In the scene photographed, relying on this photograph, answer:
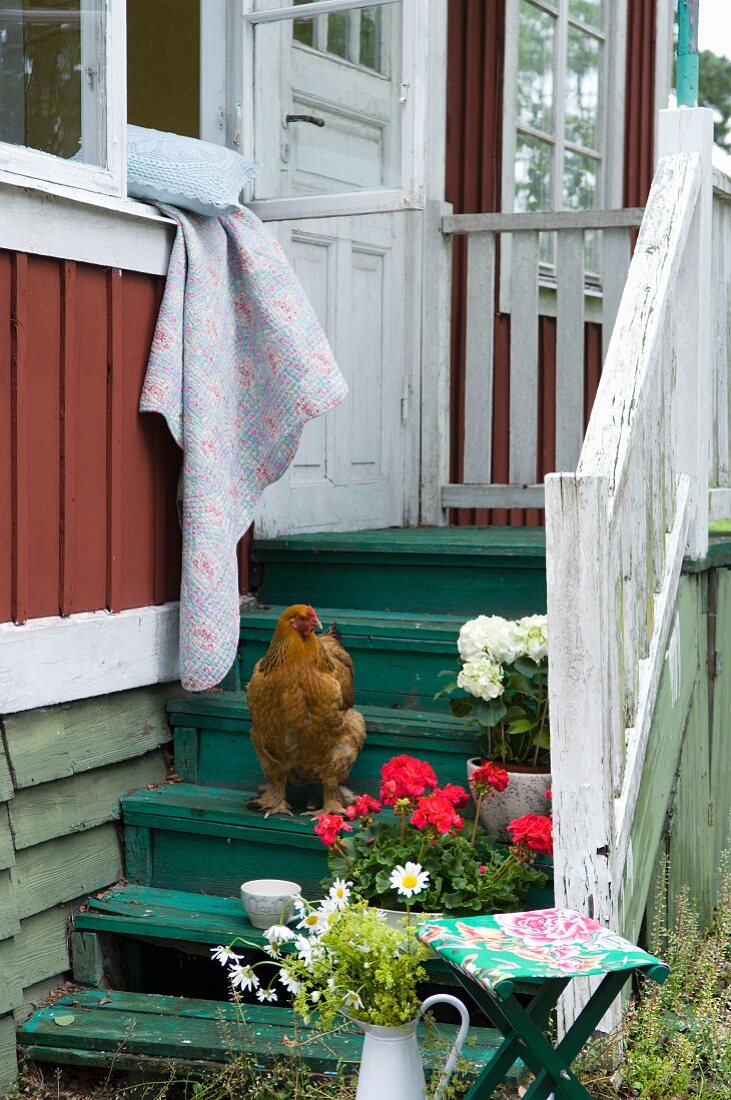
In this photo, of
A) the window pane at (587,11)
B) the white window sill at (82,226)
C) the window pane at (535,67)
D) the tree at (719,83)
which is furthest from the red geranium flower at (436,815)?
the tree at (719,83)

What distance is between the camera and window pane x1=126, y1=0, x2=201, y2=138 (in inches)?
180

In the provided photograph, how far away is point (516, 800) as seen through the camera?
10.2 ft

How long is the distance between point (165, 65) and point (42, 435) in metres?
2.01

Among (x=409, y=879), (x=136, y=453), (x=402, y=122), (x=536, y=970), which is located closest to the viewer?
(x=536, y=970)

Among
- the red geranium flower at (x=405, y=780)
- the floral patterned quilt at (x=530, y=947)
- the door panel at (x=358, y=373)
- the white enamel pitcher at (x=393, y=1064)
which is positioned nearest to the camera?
the floral patterned quilt at (x=530, y=947)

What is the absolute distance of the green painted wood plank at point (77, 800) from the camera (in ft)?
10.5

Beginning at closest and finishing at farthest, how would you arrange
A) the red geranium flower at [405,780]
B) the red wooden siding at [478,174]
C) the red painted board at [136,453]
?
the red geranium flower at [405,780] → the red painted board at [136,453] → the red wooden siding at [478,174]

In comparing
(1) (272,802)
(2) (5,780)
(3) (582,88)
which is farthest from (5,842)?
(3) (582,88)

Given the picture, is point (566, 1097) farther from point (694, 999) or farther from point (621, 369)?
point (621, 369)

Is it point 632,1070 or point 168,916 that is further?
point 168,916

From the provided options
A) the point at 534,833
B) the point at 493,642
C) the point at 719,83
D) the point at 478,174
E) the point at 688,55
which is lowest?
the point at 534,833

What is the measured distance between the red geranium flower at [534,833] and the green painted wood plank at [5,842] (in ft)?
3.93

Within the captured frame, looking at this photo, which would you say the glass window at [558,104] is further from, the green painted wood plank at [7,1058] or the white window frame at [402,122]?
the green painted wood plank at [7,1058]

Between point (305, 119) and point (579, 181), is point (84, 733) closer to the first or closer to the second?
point (305, 119)
